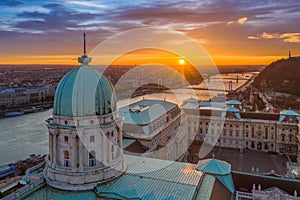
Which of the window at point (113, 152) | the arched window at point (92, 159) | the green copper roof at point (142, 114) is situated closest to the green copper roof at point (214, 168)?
the window at point (113, 152)

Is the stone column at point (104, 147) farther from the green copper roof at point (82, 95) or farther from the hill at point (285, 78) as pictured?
the hill at point (285, 78)

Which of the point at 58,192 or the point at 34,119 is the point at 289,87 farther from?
the point at 58,192

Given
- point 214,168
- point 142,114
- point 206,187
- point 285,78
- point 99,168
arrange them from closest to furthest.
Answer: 1. point 99,168
2. point 206,187
3. point 214,168
4. point 142,114
5. point 285,78

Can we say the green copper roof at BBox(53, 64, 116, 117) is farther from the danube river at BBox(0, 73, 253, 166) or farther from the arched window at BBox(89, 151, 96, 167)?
the danube river at BBox(0, 73, 253, 166)

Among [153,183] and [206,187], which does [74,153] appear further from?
[206,187]

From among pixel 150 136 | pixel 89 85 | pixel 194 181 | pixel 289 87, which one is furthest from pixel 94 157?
pixel 289 87

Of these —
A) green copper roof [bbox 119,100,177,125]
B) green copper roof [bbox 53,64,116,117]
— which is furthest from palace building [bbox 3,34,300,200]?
green copper roof [bbox 119,100,177,125]

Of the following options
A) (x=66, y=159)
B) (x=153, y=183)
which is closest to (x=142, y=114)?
(x=66, y=159)
